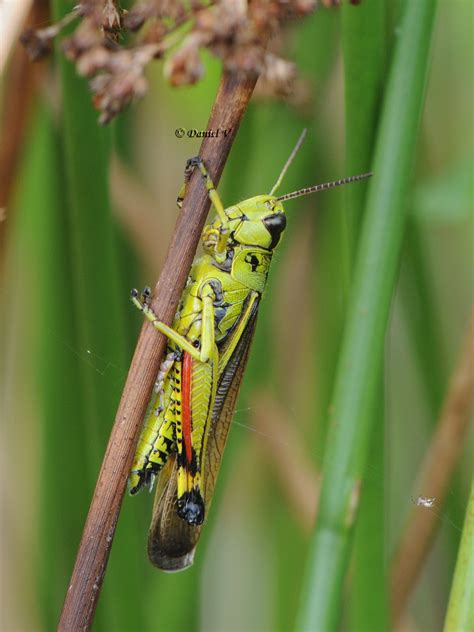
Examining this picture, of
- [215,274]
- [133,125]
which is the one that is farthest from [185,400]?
[133,125]

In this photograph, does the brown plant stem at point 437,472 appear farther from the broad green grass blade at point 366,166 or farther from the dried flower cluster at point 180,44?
the dried flower cluster at point 180,44

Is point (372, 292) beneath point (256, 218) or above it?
beneath

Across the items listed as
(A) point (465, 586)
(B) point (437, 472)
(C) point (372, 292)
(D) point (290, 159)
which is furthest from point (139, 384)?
(B) point (437, 472)

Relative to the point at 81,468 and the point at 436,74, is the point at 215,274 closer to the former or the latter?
the point at 81,468

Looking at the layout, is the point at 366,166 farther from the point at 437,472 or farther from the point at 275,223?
the point at 437,472

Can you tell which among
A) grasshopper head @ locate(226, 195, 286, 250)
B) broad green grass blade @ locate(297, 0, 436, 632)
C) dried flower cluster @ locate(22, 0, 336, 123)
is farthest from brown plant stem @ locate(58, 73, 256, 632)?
grasshopper head @ locate(226, 195, 286, 250)

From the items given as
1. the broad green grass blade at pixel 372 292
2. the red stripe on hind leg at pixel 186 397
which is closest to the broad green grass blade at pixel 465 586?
the broad green grass blade at pixel 372 292

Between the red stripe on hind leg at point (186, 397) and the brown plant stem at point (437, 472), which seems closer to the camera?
the red stripe on hind leg at point (186, 397)
